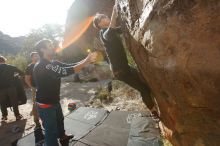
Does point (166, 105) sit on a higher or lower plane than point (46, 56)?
lower

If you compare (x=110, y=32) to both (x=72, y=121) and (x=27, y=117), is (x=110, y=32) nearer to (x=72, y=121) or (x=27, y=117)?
(x=72, y=121)

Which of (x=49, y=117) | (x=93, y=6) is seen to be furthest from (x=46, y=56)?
(x=93, y=6)

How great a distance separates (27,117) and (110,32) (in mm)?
5738

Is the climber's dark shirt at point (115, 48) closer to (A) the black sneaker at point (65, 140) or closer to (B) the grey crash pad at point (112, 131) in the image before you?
(B) the grey crash pad at point (112, 131)

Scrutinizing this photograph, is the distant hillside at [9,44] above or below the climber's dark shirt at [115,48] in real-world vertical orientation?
above

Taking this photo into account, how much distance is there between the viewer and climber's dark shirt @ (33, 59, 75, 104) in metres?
3.96

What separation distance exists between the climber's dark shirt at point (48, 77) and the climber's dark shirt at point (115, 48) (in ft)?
2.39

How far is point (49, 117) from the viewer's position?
13.6 feet

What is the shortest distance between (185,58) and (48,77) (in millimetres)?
2465

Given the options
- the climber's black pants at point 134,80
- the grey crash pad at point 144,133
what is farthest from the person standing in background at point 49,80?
the grey crash pad at point 144,133

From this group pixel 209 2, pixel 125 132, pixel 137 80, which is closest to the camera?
pixel 209 2

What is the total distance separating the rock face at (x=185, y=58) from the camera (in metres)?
2.02

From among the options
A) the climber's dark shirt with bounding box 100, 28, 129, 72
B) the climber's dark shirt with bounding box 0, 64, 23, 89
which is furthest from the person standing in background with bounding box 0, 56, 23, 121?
the climber's dark shirt with bounding box 100, 28, 129, 72

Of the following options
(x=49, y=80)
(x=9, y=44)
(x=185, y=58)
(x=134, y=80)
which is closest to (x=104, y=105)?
(x=49, y=80)
